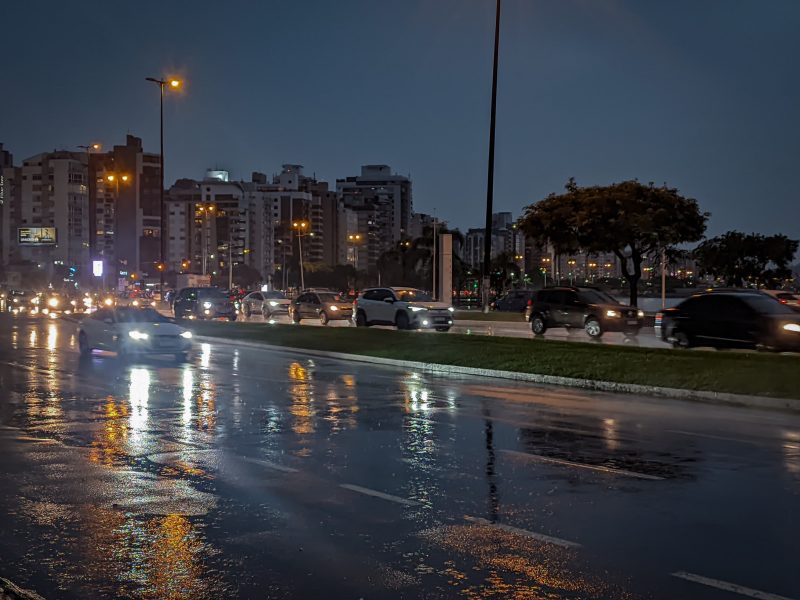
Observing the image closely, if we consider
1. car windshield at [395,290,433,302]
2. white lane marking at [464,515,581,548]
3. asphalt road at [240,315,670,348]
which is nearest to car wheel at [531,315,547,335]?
asphalt road at [240,315,670,348]

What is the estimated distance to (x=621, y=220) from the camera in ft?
176

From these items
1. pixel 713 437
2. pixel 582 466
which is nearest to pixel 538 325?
pixel 713 437

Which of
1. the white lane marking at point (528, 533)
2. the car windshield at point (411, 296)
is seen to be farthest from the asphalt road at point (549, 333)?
the white lane marking at point (528, 533)

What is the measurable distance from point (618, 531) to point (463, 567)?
1659mm

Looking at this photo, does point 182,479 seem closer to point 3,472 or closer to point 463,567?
point 3,472

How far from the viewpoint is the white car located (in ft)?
87.2

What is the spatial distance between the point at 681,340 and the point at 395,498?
21215 millimetres

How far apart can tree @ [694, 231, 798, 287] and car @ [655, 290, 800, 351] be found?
63.1 meters

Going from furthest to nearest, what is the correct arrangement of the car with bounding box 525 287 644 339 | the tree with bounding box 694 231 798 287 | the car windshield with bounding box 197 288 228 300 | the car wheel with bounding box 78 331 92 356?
the tree with bounding box 694 231 798 287 → the car windshield with bounding box 197 288 228 300 → the car with bounding box 525 287 644 339 → the car wheel with bounding box 78 331 92 356

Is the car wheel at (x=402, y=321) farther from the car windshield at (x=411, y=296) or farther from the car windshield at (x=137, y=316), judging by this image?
the car windshield at (x=137, y=316)

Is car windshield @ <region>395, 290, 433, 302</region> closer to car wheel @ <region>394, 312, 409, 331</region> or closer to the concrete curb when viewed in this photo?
car wheel @ <region>394, 312, 409, 331</region>

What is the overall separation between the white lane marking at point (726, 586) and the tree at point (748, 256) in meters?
86.2

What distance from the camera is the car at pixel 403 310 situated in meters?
38.3

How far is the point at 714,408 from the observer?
1656 cm
